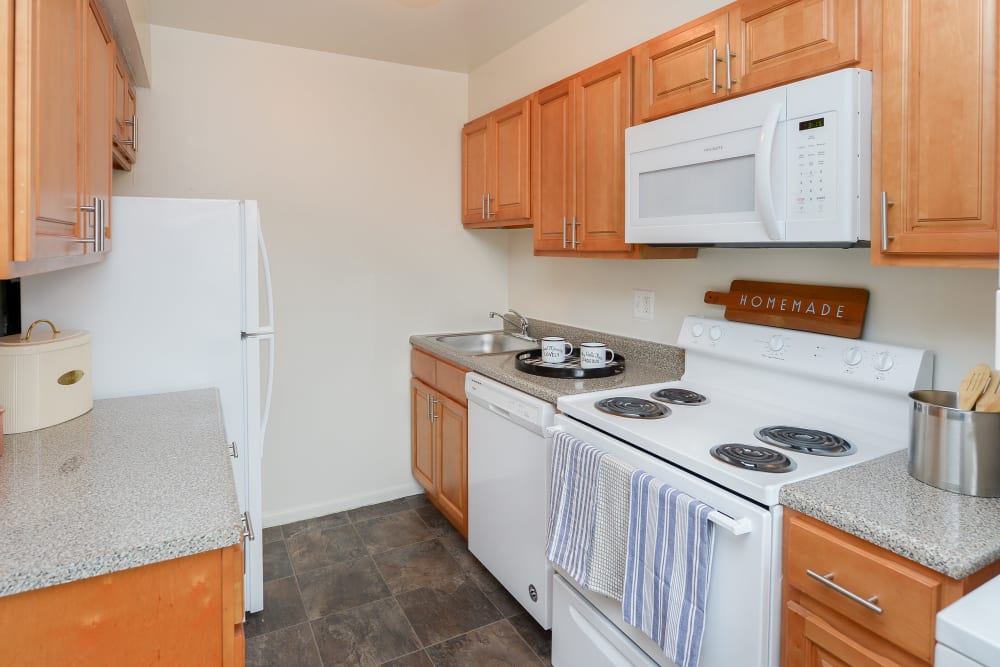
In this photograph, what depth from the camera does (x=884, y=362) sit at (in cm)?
155

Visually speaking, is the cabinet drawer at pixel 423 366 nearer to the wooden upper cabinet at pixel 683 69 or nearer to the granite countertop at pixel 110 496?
the granite countertop at pixel 110 496

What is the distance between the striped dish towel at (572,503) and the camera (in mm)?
1671

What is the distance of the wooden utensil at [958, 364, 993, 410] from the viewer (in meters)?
1.18

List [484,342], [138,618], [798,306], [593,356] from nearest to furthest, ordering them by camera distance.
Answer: [138,618] → [798,306] → [593,356] → [484,342]

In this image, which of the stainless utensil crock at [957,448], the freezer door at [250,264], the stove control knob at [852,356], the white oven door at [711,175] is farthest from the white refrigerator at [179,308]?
the stainless utensil crock at [957,448]

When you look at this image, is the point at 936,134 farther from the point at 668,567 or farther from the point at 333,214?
the point at 333,214

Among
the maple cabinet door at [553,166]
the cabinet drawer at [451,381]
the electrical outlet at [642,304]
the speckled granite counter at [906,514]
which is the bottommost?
the speckled granite counter at [906,514]

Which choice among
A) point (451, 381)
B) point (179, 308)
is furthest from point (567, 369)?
point (179, 308)

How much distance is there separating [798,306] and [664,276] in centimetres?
66

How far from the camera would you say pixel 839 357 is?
165 centimetres

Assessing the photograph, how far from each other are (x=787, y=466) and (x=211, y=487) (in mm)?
1237

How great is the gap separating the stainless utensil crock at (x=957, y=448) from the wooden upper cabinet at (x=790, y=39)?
31.5 inches

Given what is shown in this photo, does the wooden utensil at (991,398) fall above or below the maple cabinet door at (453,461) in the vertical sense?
above

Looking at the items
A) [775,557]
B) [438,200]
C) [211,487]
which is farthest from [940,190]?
[438,200]
